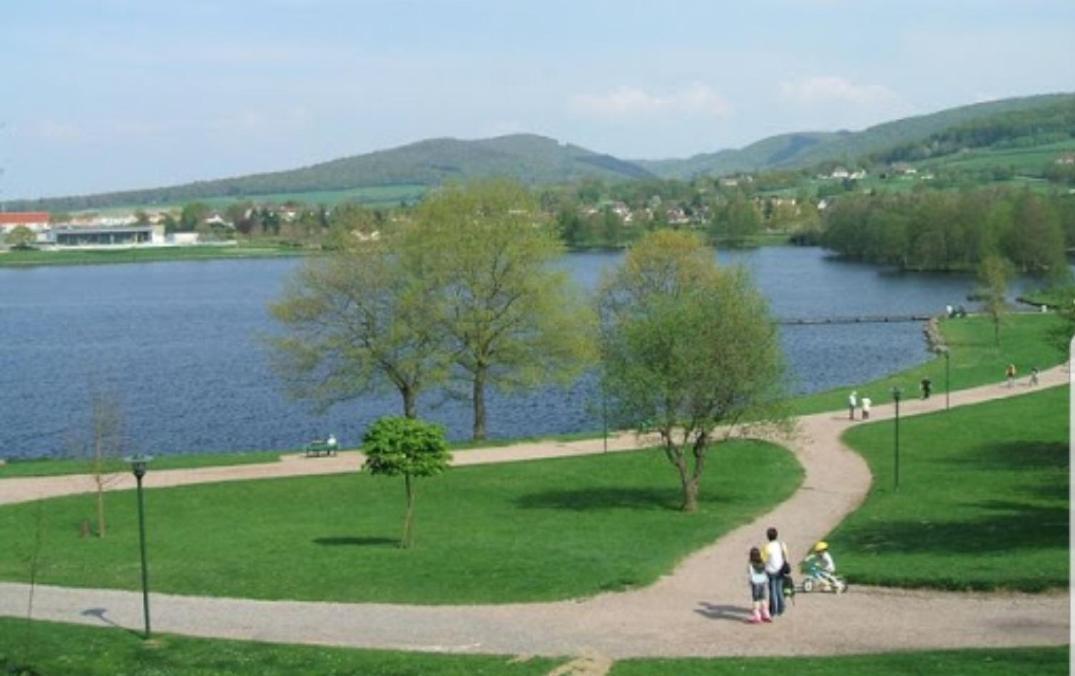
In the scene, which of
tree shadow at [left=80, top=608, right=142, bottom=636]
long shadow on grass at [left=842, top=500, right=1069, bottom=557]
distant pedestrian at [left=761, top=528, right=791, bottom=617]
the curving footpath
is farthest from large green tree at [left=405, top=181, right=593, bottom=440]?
distant pedestrian at [left=761, top=528, right=791, bottom=617]

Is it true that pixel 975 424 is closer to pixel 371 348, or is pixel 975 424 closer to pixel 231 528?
pixel 371 348

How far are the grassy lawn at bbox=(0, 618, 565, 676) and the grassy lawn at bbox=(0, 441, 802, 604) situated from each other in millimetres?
3381

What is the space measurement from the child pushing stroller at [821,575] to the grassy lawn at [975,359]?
75.6 feet

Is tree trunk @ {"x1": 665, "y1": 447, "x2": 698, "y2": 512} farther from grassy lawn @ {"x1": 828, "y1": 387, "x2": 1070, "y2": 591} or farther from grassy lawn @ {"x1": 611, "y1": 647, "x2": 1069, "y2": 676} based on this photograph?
grassy lawn @ {"x1": 611, "y1": 647, "x2": 1069, "y2": 676}

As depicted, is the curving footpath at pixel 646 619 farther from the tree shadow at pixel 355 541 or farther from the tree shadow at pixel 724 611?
the tree shadow at pixel 355 541

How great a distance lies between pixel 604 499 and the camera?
120ft

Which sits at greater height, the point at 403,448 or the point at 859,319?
the point at 403,448

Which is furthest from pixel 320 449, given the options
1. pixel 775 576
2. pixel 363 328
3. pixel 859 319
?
pixel 859 319

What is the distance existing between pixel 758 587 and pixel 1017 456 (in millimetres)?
20667

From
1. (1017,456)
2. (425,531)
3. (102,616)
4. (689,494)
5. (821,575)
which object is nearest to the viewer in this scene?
(821,575)

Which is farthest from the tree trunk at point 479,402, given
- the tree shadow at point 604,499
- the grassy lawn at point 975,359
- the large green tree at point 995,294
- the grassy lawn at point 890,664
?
the large green tree at point 995,294

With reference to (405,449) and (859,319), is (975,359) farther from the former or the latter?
(405,449)

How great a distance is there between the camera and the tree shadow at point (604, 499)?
35.5 m

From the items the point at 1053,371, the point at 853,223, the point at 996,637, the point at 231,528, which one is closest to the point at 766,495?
the point at 231,528
